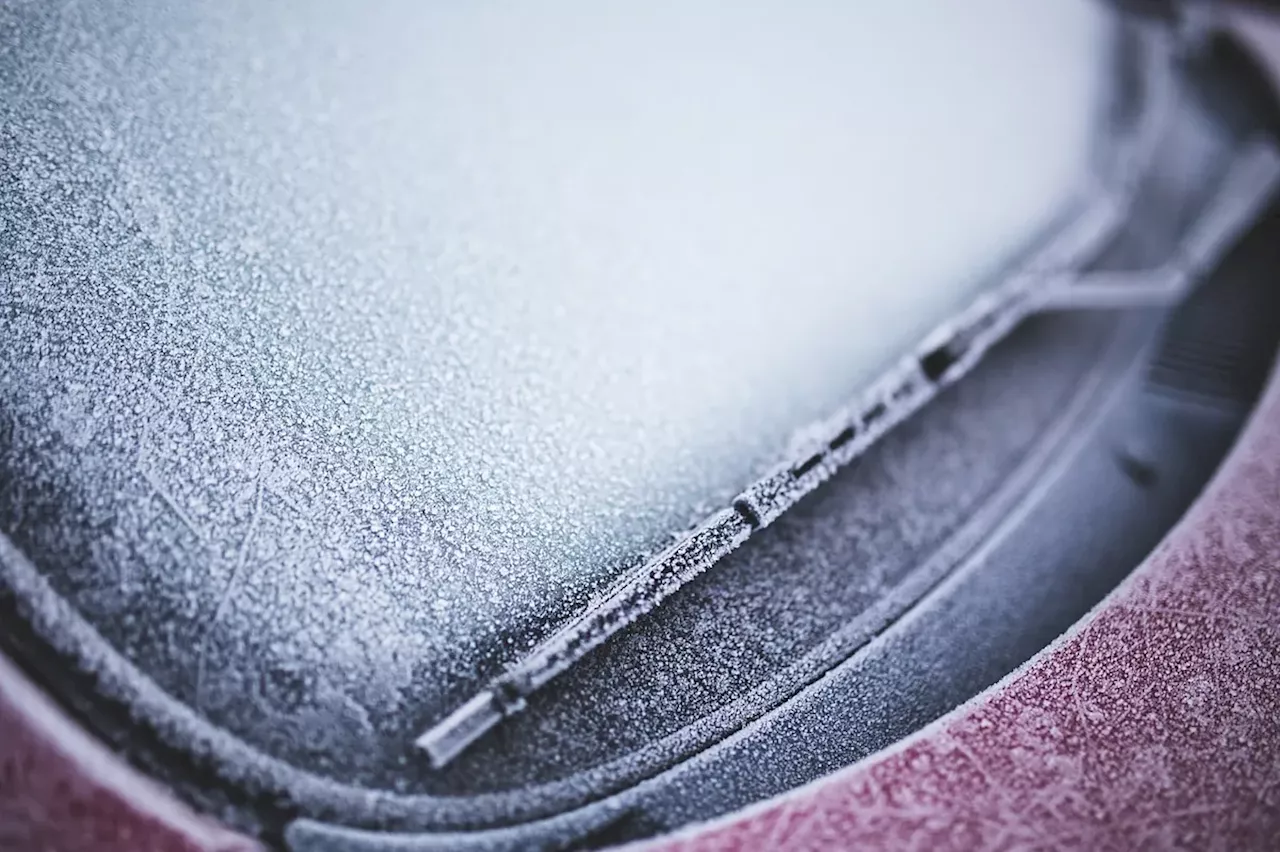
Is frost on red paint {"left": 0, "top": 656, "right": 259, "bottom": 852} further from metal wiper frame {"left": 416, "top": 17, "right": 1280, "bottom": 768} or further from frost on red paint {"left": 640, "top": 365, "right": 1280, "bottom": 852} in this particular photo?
frost on red paint {"left": 640, "top": 365, "right": 1280, "bottom": 852}

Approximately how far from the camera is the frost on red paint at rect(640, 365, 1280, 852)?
60cm

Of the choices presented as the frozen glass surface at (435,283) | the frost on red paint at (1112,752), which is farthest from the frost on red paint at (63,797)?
the frost on red paint at (1112,752)

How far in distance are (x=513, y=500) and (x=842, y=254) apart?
512 millimetres

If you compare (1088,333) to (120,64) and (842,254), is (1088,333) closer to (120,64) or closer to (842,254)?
(842,254)

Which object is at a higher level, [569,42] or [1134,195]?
[569,42]

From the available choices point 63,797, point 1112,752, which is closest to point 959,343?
point 1112,752

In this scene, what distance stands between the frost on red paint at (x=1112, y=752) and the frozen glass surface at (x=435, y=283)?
0.28 m

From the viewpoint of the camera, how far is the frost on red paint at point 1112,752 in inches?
23.5

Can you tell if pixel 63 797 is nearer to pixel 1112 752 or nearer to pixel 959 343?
pixel 1112 752

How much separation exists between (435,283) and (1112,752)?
73 centimetres

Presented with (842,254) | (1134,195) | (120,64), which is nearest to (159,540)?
(120,64)

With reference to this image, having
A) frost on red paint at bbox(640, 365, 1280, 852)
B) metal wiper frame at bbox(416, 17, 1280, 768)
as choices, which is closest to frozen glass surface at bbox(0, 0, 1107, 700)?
metal wiper frame at bbox(416, 17, 1280, 768)

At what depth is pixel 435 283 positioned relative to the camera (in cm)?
80

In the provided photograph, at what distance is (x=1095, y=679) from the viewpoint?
676 millimetres
